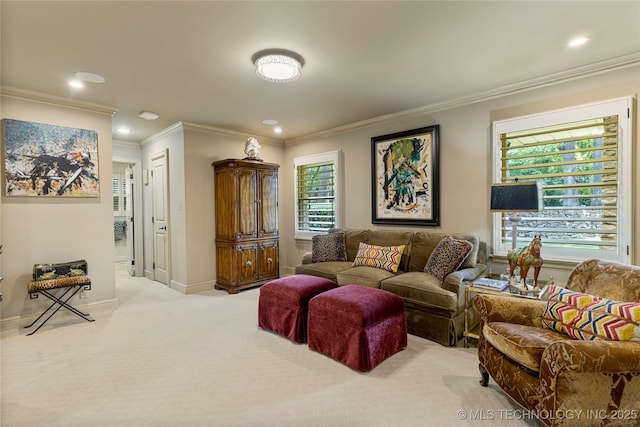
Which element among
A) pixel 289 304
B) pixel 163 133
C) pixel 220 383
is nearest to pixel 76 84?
pixel 163 133

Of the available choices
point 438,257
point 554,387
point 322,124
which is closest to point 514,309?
point 554,387

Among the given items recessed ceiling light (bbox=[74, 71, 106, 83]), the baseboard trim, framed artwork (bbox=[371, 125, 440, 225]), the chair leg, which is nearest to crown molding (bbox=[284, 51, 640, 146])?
framed artwork (bbox=[371, 125, 440, 225])

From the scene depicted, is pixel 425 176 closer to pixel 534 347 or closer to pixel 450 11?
pixel 450 11

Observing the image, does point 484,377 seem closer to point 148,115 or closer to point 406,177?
point 406,177

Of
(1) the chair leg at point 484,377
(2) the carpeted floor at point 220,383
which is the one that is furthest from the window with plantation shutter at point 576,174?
(1) the chair leg at point 484,377

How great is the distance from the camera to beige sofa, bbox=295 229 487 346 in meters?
2.79

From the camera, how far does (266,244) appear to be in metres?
4.98

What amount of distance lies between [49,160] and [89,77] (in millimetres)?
1197

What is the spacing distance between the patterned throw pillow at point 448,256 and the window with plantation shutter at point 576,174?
0.59 metres

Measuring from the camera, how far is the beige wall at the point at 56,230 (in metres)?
3.21

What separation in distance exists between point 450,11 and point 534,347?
2123 mm

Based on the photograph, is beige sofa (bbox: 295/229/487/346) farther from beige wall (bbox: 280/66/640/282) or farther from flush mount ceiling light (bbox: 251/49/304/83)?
flush mount ceiling light (bbox: 251/49/304/83)

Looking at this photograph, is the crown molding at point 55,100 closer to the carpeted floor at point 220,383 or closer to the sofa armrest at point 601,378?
the carpeted floor at point 220,383

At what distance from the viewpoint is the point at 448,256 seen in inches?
123
